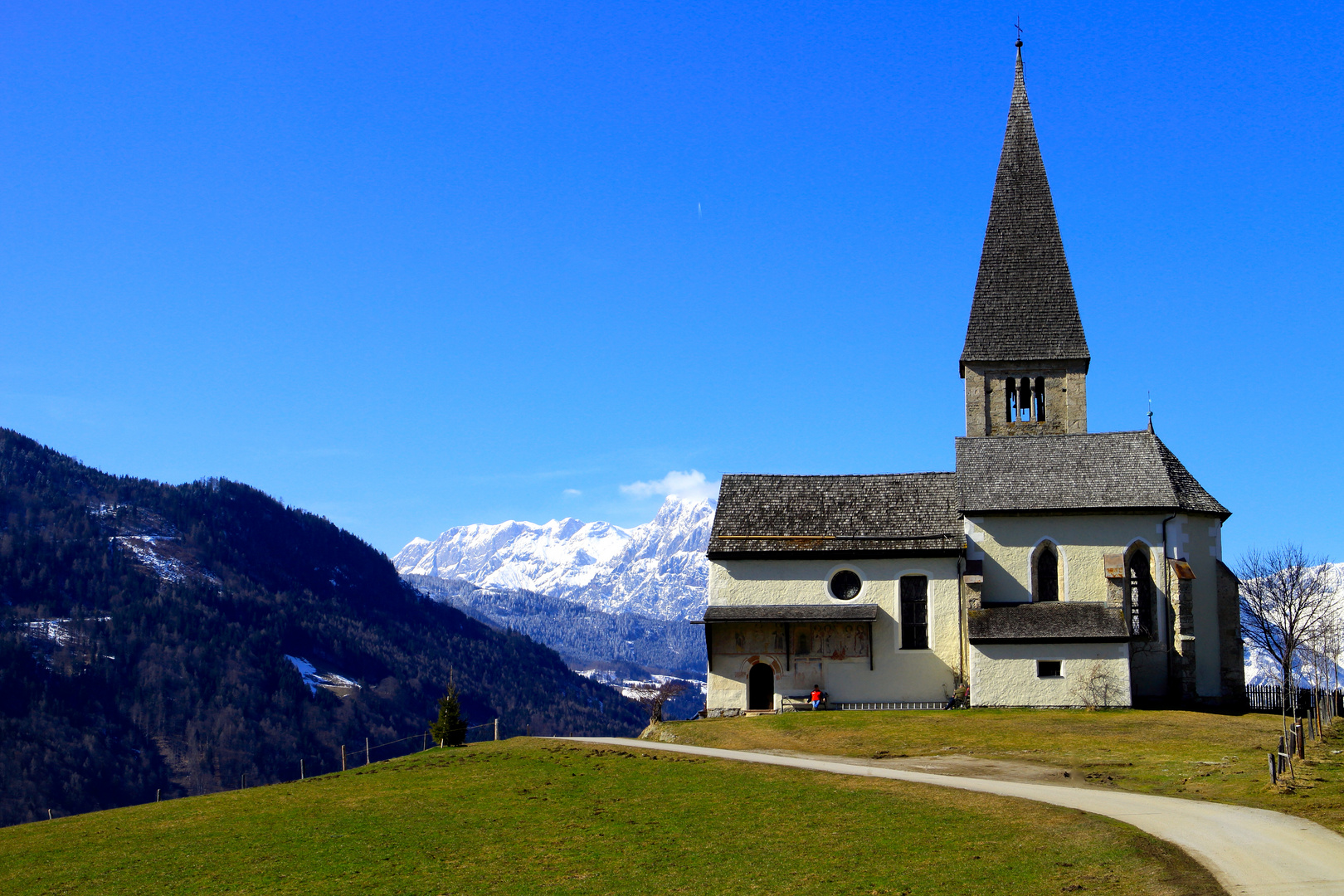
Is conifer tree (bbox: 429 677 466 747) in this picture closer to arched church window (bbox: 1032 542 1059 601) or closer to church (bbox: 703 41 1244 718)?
church (bbox: 703 41 1244 718)

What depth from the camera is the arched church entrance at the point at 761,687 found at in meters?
53.5

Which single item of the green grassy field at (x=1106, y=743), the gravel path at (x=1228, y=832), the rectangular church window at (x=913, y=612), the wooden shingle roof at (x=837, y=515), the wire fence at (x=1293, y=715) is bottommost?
the gravel path at (x=1228, y=832)

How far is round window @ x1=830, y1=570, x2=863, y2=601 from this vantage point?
54281 millimetres

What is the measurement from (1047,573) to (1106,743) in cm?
1463

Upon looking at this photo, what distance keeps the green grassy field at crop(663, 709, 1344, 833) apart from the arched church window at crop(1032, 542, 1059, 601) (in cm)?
622

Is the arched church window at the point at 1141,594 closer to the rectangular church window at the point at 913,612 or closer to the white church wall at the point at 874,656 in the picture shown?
the white church wall at the point at 874,656

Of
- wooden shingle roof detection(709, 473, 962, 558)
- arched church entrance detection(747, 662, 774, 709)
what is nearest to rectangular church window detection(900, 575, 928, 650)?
wooden shingle roof detection(709, 473, 962, 558)

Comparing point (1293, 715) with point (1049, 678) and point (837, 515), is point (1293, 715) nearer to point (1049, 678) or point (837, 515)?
point (1049, 678)

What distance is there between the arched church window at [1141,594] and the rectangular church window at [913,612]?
902cm

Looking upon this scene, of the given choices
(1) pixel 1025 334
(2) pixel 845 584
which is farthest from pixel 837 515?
(1) pixel 1025 334

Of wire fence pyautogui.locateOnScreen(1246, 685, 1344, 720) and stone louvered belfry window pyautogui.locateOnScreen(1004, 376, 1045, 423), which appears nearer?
wire fence pyautogui.locateOnScreen(1246, 685, 1344, 720)

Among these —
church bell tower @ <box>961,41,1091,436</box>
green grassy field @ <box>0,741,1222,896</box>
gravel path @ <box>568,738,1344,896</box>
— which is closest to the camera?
gravel path @ <box>568,738,1344,896</box>

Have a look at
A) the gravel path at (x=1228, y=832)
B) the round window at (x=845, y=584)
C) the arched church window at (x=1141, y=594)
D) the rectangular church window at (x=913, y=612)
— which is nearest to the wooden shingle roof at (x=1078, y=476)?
the arched church window at (x=1141, y=594)

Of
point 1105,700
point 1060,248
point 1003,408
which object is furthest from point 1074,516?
point 1060,248
